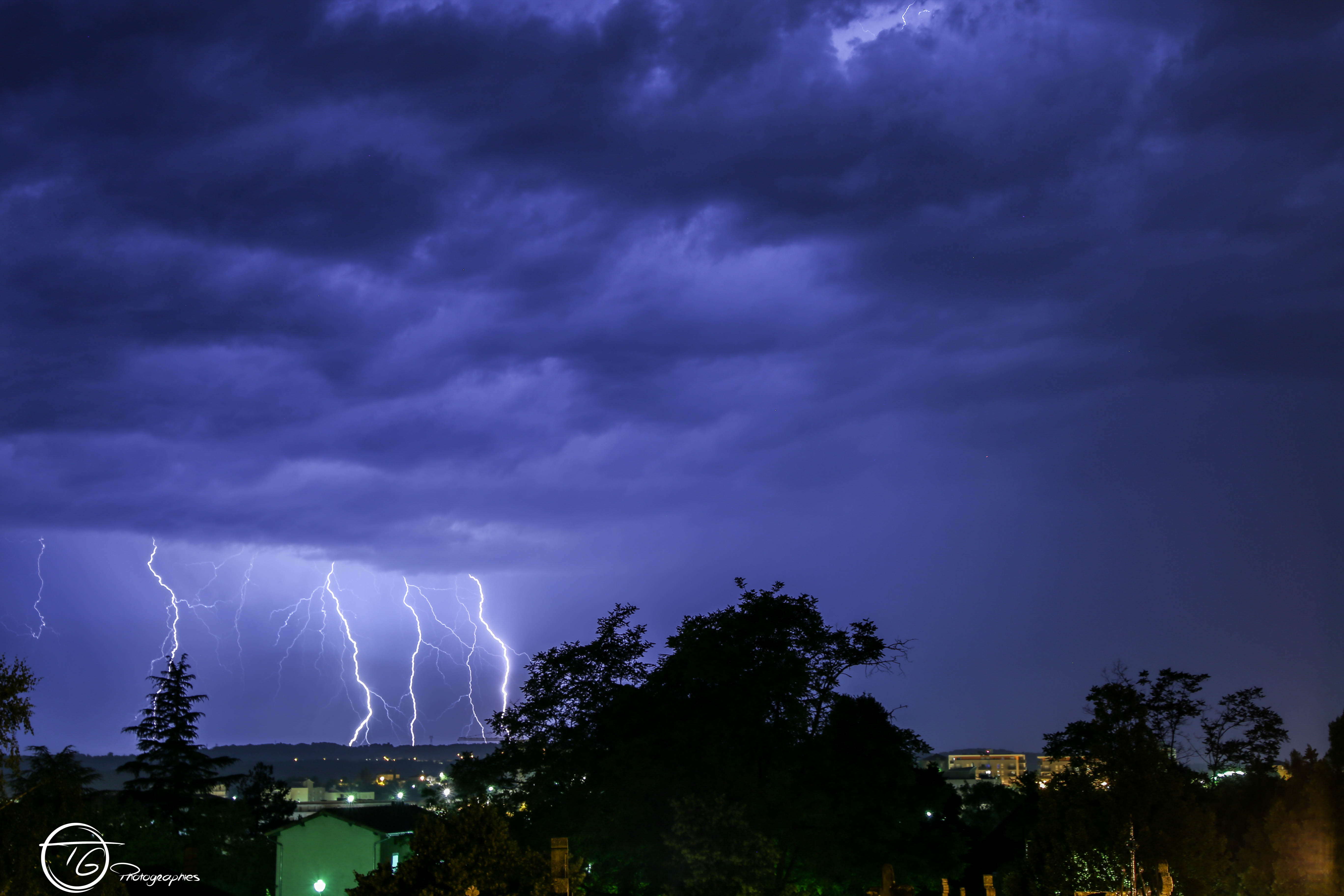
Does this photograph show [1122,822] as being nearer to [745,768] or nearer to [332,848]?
[745,768]

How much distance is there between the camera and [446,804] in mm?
40094

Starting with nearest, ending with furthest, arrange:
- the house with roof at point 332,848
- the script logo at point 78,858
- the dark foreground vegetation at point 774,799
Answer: the script logo at point 78,858, the dark foreground vegetation at point 774,799, the house with roof at point 332,848

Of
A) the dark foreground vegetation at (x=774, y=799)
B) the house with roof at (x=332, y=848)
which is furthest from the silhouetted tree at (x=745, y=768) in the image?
the house with roof at (x=332, y=848)

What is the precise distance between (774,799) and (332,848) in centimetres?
2257

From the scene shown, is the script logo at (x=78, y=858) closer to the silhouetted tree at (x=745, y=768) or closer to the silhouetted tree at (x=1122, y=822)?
the silhouetted tree at (x=745, y=768)

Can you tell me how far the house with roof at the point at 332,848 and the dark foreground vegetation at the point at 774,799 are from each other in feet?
12.1

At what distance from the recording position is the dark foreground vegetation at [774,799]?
21.5m

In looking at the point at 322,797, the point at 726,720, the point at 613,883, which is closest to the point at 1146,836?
the point at 726,720

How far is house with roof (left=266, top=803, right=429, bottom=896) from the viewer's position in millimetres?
41688

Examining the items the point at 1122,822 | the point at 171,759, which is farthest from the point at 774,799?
the point at 171,759

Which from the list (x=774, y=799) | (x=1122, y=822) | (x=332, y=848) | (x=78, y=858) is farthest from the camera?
(x=332, y=848)

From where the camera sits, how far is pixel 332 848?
139 ft

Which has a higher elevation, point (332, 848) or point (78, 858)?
point (78, 858)

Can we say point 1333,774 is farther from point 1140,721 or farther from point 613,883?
point 613,883
